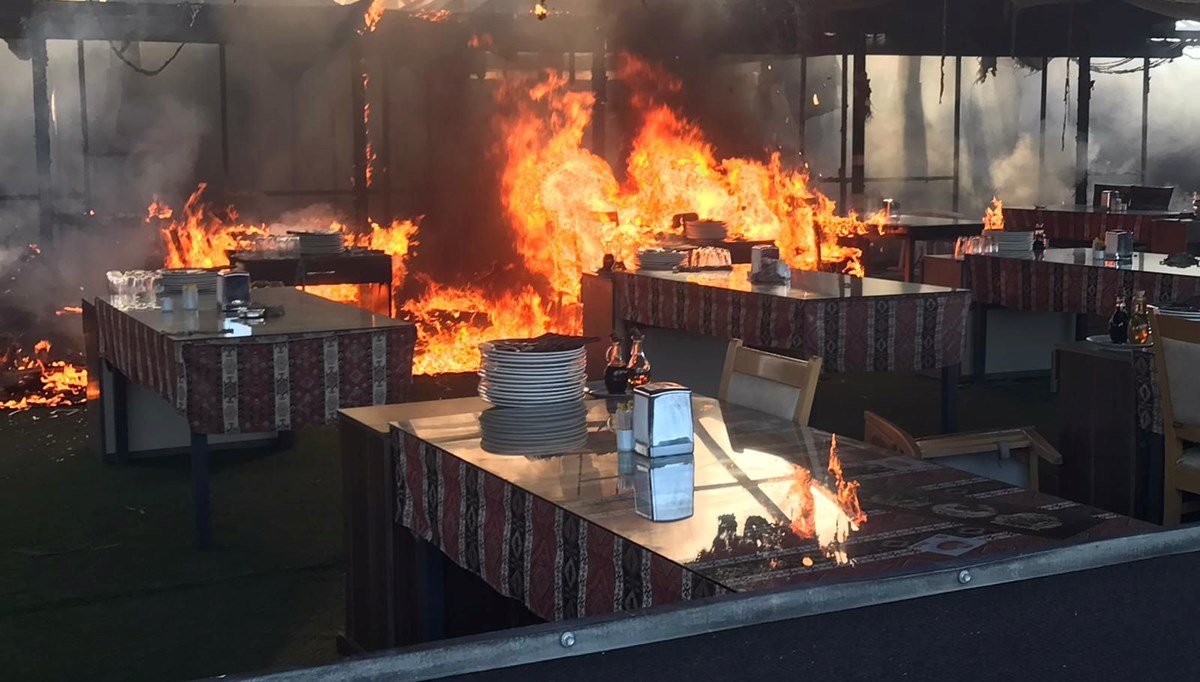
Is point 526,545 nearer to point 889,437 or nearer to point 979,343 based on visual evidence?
point 889,437

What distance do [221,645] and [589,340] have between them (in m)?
1.40

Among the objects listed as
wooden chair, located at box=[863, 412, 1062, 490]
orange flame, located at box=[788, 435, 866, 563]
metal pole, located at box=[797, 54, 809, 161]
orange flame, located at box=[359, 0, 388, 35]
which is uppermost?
orange flame, located at box=[359, 0, 388, 35]

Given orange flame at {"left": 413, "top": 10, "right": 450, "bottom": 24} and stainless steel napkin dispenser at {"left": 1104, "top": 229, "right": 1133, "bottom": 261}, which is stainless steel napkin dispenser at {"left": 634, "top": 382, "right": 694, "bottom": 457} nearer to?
stainless steel napkin dispenser at {"left": 1104, "top": 229, "right": 1133, "bottom": 261}

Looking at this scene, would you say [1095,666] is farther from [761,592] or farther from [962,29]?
[962,29]

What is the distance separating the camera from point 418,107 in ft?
33.9

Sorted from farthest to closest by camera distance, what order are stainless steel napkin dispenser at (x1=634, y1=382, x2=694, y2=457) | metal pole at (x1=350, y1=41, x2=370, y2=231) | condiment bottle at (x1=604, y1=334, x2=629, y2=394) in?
1. metal pole at (x1=350, y1=41, x2=370, y2=231)
2. condiment bottle at (x1=604, y1=334, x2=629, y2=394)
3. stainless steel napkin dispenser at (x1=634, y1=382, x2=694, y2=457)

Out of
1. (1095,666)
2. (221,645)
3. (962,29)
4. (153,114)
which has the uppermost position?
(962,29)

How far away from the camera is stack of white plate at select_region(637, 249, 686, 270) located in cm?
743

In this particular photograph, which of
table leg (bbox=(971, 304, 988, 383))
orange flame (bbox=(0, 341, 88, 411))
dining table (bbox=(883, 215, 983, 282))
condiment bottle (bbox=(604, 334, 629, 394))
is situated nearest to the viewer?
condiment bottle (bbox=(604, 334, 629, 394))

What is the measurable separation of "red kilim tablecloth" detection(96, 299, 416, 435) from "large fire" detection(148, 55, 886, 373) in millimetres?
3549

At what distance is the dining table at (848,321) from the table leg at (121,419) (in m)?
2.63

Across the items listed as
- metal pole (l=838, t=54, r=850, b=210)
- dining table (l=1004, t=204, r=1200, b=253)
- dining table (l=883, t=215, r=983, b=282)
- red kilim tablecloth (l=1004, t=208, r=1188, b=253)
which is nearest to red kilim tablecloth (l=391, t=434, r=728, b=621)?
dining table (l=883, t=215, r=983, b=282)

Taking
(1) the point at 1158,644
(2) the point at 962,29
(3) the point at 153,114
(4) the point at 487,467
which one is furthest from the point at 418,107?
(1) the point at 1158,644

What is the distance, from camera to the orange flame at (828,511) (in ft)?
→ 7.53
